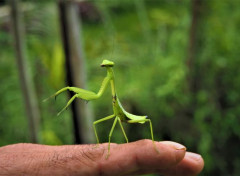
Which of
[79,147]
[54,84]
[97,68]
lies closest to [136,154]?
[79,147]

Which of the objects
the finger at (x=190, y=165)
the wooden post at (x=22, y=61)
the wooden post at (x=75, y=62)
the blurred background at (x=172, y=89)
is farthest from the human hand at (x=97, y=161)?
the blurred background at (x=172, y=89)

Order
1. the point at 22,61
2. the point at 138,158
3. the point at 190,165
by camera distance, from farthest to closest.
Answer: the point at 22,61 → the point at 190,165 → the point at 138,158

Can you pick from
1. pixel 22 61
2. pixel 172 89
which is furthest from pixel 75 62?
pixel 172 89

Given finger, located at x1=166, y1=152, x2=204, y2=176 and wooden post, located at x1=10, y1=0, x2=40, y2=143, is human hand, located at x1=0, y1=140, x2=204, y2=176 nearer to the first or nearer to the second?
finger, located at x1=166, y1=152, x2=204, y2=176

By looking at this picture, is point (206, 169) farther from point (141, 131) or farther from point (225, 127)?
point (141, 131)

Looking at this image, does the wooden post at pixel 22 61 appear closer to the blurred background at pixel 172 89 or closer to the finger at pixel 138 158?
the blurred background at pixel 172 89

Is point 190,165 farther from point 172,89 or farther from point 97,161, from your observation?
point 172,89

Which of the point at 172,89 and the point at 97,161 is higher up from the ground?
the point at 97,161
